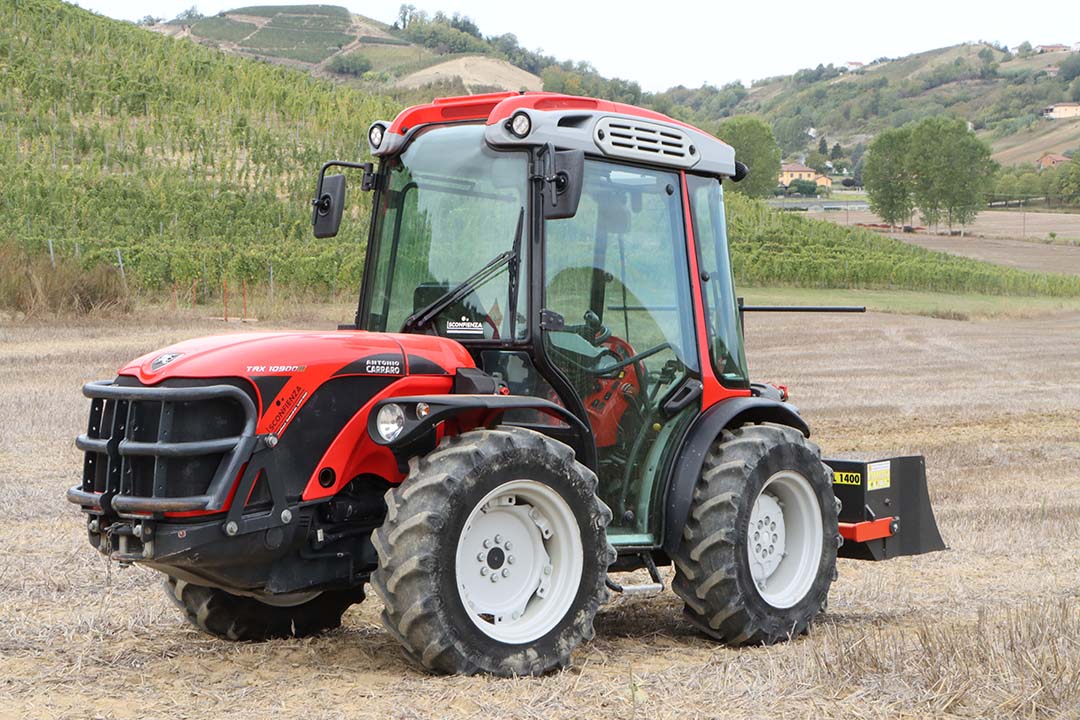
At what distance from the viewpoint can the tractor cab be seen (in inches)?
232

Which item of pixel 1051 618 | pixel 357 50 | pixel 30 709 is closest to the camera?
pixel 30 709

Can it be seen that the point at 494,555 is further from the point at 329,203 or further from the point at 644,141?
the point at 644,141

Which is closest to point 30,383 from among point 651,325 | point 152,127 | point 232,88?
point 651,325

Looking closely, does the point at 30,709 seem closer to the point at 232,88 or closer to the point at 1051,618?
the point at 1051,618

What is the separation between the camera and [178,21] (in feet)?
544

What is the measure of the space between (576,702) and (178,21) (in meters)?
173

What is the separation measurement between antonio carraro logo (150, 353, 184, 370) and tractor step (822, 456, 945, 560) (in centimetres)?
399

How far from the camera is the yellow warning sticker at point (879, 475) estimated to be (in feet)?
24.9

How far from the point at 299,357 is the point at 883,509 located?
154 inches

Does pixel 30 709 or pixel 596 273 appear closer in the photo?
pixel 30 709

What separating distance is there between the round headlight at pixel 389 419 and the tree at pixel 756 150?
333 feet

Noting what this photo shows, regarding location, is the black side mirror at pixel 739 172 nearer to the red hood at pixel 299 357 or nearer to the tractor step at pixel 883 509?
the tractor step at pixel 883 509

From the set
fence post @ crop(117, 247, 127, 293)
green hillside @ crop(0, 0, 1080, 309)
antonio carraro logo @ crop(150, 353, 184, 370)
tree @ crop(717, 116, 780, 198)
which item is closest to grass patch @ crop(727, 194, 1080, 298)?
green hillside @ crop(0, 0, 1080, 309)

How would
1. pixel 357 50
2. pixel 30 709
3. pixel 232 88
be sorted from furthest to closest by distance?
1. pixel 357 50
2. pixel 232 88
3. pixel 30 709
